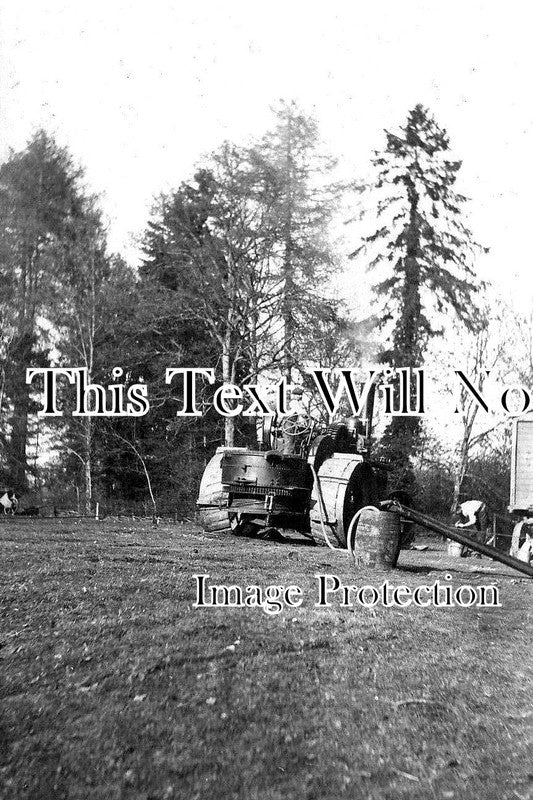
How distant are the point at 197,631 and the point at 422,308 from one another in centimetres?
159

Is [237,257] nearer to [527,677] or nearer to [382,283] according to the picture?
[382,283]

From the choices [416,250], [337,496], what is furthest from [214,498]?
[416,250]

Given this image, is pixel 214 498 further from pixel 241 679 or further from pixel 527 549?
pixel 527 549

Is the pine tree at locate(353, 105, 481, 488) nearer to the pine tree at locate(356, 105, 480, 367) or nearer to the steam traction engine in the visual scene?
the pine tree at locate(356, 105, 480, 367)

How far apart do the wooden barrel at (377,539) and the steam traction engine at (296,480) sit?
0.21ft

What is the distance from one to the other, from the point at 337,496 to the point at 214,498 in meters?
0.55

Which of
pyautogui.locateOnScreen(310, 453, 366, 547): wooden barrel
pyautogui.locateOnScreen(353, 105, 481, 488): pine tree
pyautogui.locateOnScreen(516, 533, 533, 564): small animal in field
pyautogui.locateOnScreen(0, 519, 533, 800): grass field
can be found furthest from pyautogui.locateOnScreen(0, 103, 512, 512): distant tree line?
pyautogui.locateOnScreen(516, 533, 533, 564): small animal in field

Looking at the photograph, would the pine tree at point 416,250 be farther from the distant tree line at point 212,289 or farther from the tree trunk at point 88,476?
the tree trunk at point 88,476

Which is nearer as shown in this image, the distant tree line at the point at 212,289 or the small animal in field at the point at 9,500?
the distant tree line at the point at 212,289

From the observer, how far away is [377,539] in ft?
10.2

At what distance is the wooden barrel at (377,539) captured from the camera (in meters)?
3.06

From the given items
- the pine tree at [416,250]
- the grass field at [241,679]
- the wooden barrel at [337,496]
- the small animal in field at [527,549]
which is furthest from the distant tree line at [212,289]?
the small animal in field at [527,549]

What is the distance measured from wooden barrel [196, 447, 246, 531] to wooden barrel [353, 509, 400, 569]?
2.00 ft

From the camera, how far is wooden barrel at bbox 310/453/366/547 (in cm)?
307
